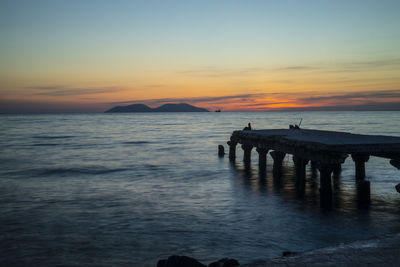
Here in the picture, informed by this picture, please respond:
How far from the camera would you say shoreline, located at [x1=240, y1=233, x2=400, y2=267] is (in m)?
4.82

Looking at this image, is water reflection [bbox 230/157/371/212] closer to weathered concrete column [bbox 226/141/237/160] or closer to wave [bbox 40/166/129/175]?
weathered concrete column [bbox 226/141/237/160]

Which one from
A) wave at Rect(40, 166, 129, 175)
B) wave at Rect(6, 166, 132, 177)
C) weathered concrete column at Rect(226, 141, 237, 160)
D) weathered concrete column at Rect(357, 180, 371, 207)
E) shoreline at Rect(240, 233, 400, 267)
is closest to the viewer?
shoreline at Rect(240, 233, 400, 267)

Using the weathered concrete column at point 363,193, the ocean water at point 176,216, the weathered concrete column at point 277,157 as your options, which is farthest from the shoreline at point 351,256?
the weathered concrete column at point 277,157

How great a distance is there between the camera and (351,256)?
16.8 ft

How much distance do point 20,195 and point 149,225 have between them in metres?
7.50

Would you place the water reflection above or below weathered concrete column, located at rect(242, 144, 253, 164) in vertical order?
below

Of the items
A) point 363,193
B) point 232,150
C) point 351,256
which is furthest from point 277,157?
point 351,256

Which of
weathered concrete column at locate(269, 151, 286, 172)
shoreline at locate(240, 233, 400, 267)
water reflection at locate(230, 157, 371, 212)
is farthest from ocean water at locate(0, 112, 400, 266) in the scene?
shoreline at locate(240, 233, 400, 267)

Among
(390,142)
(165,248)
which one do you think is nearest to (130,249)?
(165,248)

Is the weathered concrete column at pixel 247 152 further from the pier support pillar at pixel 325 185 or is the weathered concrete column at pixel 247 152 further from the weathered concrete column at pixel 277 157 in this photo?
the pier support pillar at pixel 325 185

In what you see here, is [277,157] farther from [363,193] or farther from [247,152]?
[247,152]

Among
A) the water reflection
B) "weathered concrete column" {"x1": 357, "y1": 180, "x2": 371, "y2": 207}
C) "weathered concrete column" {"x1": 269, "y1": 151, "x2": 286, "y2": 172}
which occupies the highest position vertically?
"weathered concrete column" {"x1": 269, "y1": 151, "x2": 286, "y2": 172}

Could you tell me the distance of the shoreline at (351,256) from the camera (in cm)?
482

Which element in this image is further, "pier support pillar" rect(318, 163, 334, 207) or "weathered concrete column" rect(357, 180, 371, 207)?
"weathered concrete column" rect(357, 180, 371, 207)
